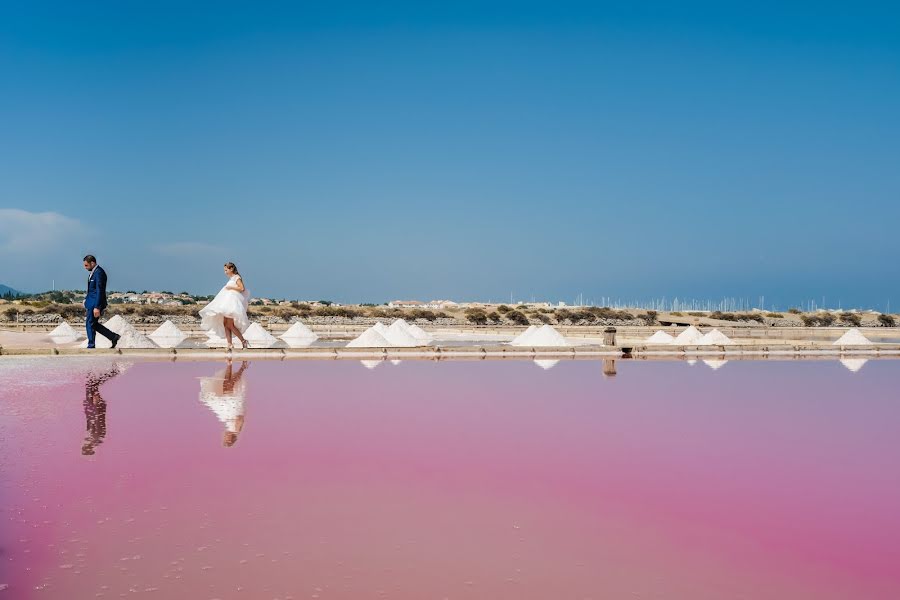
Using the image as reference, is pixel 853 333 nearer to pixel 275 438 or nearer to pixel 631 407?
pixel 631 407

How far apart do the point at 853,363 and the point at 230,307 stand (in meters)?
8.63

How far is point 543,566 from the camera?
2.46 m

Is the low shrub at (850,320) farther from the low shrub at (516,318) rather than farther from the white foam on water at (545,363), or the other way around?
the white foam on water at (545,363)

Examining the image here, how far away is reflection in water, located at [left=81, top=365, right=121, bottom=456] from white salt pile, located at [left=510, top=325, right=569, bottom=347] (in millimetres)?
8555

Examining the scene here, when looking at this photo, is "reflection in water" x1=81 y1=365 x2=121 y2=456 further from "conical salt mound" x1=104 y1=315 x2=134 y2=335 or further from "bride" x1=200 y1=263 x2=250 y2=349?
"conical salt mound" x1=104 y1=315 x2=134 y2=335

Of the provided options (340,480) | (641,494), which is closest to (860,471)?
(641,494)

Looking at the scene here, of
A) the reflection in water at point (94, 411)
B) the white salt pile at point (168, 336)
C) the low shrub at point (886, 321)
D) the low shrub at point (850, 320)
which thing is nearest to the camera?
the reflection in water at point (94, 411)

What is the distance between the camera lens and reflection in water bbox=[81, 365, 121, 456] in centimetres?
407

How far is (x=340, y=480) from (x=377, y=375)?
4418 millimetres

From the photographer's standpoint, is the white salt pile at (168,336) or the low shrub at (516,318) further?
the low shrub at (516,318)

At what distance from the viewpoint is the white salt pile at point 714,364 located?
9.40 m

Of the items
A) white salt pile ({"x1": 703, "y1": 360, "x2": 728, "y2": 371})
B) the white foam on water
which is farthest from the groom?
white salt pile ({"x1": 703, "y1": 360, "x2": 728, "y2": 371})

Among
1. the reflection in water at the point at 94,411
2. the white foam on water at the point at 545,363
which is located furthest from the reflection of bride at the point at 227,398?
the white foam on water at the point at 545,363

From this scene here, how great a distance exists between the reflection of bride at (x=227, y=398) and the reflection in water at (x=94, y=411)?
0.70 m
